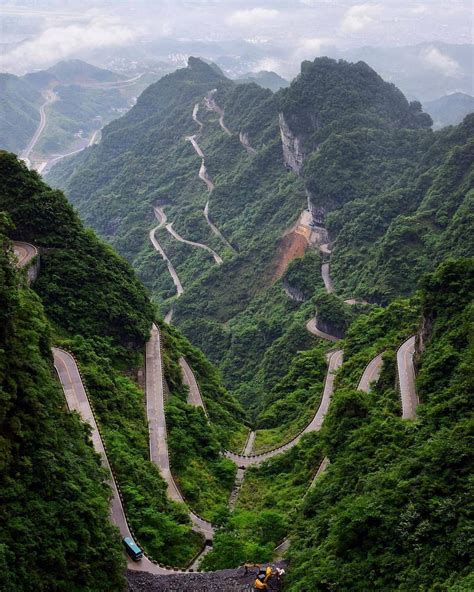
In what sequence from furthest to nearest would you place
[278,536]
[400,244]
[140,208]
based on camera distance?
[140,208], [400,244], [278,536]

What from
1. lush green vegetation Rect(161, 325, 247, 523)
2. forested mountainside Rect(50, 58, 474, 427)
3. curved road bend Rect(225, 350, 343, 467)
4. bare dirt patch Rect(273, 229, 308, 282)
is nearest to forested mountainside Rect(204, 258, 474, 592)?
curved road bend Rect(225, 350, 343, 467)

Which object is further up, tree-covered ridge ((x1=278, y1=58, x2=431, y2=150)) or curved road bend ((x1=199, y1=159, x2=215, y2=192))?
tree-covered ridge ((x1=278, y1=58, x2=431, y2=150))

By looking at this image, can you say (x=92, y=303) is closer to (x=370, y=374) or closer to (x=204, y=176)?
(x=370, y=374)

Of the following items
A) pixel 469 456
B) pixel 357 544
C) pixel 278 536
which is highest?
pixel 469 456

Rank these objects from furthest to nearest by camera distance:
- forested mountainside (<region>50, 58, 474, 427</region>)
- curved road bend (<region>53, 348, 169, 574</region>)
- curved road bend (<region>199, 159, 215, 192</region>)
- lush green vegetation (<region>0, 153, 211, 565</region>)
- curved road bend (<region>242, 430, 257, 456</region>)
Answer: curved road bend (<region>199, 159, 215, 192</region>)
forested mountainside (<region>50, 58, 474, 427</region>)
curved road bend (<region>242, 430, 257, 456</region>)
lush green vegetation (<region>0, 153, 211, 565</region>)
curved road bend (<region>53, 348, 169, 574</region>)

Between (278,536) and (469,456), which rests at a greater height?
(469,456)

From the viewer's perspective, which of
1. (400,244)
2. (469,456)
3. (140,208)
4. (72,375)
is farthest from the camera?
(140,208)

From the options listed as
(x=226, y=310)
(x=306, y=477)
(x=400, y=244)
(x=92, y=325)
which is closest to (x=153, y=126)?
(x=226, y=310)

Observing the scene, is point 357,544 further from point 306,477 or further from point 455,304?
point 455,304

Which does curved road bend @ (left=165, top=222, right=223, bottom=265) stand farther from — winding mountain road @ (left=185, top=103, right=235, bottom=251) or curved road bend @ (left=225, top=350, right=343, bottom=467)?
curved road bend @ (left=225, top=350, right=343, bottom=467)
